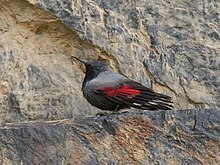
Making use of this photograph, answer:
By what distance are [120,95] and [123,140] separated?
58 centimetres

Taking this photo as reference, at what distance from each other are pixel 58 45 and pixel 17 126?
1513 mm

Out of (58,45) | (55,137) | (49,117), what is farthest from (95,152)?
(58,45)

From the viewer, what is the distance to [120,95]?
5.69 metres

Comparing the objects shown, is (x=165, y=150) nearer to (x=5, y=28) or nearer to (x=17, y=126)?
(x=17, y=126)

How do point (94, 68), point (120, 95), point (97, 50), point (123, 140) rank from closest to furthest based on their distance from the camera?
point (123, 140), point (120, 95), point (94, 68), point (97, 50)

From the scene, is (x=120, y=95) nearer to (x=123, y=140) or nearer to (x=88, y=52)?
(x=123, y=140)

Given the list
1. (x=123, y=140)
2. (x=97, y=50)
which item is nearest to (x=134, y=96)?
(x=123, y=140)

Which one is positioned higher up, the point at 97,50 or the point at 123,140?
the point at 97,50

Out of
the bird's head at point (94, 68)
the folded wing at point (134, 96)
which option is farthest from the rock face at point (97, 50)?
the folded wing at point (134, 96)

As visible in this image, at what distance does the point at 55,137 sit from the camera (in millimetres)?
5258

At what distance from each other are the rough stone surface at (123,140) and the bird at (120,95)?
0.42 m

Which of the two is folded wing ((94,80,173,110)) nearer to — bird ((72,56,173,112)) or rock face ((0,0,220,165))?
bird ((72,56,173,112))

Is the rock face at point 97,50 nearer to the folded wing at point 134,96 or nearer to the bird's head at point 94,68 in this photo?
the bird's head at point 94,68

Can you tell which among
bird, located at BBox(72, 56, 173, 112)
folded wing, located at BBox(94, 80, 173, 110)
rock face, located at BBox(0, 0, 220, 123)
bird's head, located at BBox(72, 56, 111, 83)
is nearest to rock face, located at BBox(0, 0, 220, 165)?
rock face, located at BBox(0, 0, 220, 123)
